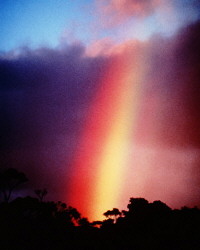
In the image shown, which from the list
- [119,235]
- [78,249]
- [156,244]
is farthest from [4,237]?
[156,244]

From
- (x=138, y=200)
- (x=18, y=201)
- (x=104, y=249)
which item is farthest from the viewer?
(x=18, y=201)

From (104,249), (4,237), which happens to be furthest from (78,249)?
(4,237)

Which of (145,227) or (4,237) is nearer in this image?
(4,237)

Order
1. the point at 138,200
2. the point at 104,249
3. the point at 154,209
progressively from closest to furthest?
the point at 104,249
the point at 154,209
the point at 138,200

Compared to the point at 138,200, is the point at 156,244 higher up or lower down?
lower down

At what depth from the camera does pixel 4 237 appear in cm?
2225

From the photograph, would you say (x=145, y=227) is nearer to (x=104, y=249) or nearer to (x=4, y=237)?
(x=104, y=249)

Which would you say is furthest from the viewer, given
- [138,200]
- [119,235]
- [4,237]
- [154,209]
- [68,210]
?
[68,210]

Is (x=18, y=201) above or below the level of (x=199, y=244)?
above

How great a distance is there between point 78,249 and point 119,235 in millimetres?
6952

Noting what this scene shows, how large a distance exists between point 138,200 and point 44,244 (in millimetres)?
17761

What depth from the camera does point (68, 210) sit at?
2662 inches

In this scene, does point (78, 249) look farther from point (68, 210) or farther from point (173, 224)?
point (68, 210)

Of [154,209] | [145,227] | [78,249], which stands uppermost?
[154,209]
